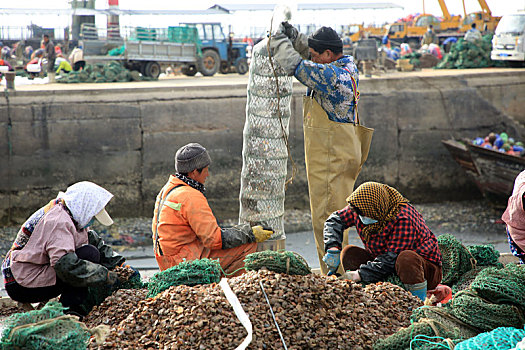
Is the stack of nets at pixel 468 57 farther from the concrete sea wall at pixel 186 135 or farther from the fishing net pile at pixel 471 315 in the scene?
the fishing net pile at pixel 471 315

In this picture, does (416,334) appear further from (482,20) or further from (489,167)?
(482,20)

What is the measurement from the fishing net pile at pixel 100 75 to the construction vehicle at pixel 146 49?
178 cm

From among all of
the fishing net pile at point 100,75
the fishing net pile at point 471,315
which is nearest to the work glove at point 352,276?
the fishing net pile at point 471,315

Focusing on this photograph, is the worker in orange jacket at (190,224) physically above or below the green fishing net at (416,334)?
above

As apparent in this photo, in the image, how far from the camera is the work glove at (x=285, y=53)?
4230 millimetres

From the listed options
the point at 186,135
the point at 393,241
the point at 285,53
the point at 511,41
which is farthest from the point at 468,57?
the point at 393,241

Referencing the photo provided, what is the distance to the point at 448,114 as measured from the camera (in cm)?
1093

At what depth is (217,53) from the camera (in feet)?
57.7

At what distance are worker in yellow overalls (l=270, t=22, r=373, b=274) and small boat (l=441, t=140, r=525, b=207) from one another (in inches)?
217

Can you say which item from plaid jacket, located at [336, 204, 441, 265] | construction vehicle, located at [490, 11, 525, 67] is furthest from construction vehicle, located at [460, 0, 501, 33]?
plaid jacket, located at [336, 204, 441, 265]

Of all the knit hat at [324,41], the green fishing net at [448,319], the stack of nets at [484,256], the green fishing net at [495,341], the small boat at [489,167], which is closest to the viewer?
the green fishing net at [495,341]

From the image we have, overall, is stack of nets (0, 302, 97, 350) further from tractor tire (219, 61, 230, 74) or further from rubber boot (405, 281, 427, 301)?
tractor tire (219, 61, 230, 74)

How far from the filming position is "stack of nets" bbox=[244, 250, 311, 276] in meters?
3.44

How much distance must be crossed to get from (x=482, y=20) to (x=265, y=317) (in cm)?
2880
